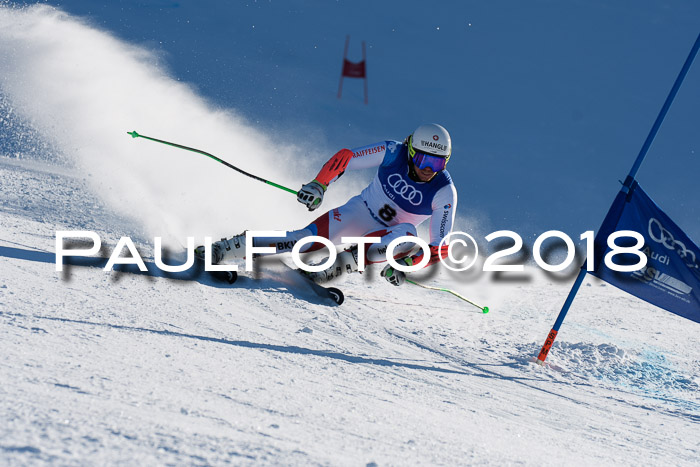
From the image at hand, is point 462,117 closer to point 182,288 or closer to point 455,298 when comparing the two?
point 455,298

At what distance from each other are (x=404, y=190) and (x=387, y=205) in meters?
0.22

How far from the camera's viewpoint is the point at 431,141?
5391mm

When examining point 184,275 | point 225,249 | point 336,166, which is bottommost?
point 184,275

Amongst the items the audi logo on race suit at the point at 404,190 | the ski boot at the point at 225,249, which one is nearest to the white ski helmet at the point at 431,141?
the audi logo on race suit at the point at 404,190

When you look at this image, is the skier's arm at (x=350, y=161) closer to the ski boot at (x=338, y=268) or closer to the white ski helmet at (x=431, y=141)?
the white ski helmet at (x=431, y=141)

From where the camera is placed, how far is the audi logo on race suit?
5.65 metres

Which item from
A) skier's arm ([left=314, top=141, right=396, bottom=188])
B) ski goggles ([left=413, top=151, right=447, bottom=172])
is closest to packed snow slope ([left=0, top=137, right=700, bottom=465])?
skier's arm ([left=314, top=141, right=396, bottom=188])

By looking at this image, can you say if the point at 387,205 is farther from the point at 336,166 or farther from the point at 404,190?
the point at 336,166

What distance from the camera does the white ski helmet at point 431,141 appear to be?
17.7 feet

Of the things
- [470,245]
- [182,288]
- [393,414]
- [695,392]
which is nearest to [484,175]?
[470,245]

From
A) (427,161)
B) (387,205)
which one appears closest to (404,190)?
(387,205)

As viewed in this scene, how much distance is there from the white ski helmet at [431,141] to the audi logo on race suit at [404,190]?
315 millimetres

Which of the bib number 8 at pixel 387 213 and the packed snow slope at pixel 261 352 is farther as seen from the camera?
the bib number 8 at pixel 387 213

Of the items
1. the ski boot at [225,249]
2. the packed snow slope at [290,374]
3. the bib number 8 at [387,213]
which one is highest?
the bib number 8 at [387,213]
